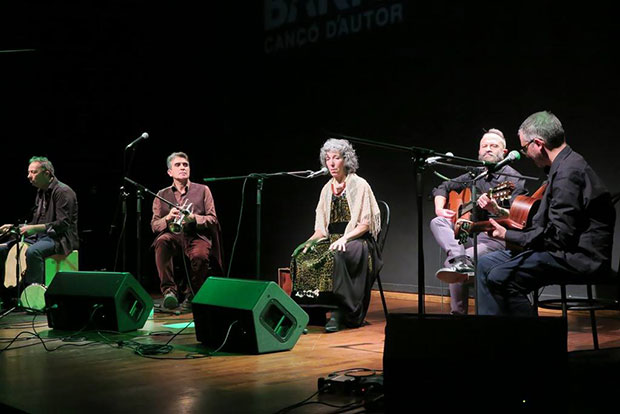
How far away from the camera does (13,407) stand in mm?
2768

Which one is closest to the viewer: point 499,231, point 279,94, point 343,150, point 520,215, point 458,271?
point 499,231

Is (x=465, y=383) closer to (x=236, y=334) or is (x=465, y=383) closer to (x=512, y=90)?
(x=236, y=334)

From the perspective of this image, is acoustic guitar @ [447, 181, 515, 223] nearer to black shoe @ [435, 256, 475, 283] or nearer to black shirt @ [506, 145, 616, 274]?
black shoe @ [435, 256, 475, 283]

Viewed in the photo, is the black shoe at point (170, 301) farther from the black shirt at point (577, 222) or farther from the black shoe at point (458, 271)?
the black shirt at point (577, 222)

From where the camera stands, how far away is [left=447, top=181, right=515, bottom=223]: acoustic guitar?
4109 millimetres

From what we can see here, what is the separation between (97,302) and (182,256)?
1.62 meters

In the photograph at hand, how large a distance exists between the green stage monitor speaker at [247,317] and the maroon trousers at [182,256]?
1970 millimetres

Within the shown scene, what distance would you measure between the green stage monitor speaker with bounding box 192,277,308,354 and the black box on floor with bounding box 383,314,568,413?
158cm

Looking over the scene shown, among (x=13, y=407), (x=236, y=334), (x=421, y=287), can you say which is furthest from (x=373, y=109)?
(x=13, y=407)

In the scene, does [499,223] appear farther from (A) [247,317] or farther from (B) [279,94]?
(B) [279,94]

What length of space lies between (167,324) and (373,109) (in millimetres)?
3139

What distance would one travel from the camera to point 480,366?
2.27 metres

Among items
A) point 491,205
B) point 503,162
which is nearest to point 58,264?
point 491,205

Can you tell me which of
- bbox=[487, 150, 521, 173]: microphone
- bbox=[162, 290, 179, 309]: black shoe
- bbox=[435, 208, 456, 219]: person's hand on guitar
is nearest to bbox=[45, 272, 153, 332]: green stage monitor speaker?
bbox=[162, 290, 179, 309]: black shoe
